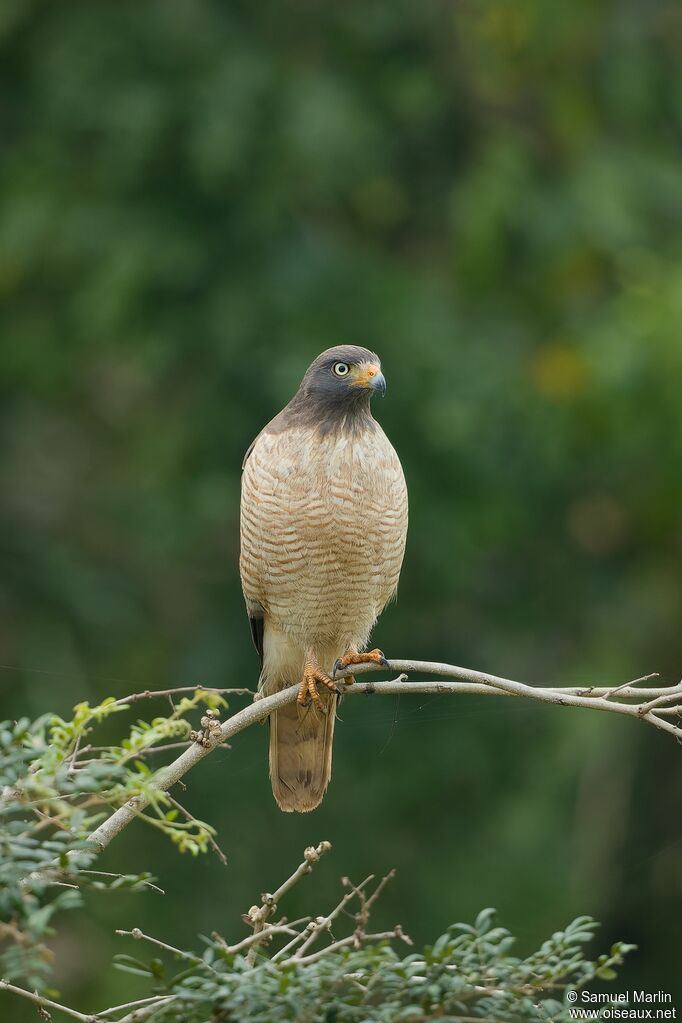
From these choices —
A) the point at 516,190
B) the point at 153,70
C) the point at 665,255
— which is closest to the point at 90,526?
the point at 153,70

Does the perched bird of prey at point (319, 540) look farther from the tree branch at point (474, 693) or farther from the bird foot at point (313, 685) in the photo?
the tree branch at point (474, 693)

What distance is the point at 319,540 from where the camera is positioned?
141 inches

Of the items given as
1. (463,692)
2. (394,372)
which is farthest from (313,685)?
(394,372)

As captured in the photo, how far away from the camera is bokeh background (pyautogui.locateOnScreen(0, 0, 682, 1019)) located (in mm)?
7809

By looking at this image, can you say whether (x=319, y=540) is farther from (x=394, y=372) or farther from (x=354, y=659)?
(x=394, y=372)

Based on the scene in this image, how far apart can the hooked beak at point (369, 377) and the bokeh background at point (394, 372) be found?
386 cm

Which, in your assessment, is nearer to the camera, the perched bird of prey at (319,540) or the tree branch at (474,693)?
the tree branch at (474,693)

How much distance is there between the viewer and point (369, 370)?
3742mm

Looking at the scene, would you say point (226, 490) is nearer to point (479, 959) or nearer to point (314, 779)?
point (314, 779)

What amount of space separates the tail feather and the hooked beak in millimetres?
881

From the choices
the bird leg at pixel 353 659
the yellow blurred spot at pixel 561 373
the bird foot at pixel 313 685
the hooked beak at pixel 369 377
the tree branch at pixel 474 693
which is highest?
the yellow blurred spot at pixel 561 373

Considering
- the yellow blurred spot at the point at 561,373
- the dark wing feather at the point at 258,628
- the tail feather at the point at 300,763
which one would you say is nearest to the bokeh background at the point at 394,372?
the yellow blurred spot at the point at 561,373

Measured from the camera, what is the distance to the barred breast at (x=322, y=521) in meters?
3.56

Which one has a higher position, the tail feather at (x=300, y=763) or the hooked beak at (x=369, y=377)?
the hooked beak at (x=369, y=377)
